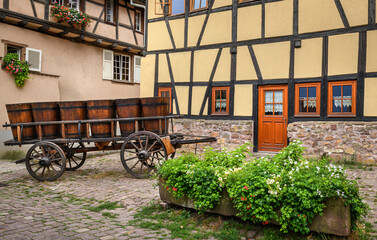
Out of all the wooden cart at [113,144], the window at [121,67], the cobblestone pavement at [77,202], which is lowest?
the cobblestone pavement at [77,202]

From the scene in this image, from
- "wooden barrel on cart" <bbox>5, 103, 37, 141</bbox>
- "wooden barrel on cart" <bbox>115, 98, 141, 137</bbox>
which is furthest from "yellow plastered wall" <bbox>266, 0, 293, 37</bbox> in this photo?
"wooden barrel on cart" <bbox>5, 103, 37, 141</bbox>

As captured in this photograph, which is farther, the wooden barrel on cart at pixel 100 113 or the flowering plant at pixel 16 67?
the flowering plant at pixel 16 67

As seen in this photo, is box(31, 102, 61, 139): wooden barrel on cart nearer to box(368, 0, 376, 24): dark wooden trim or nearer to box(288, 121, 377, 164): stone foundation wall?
box(288, 121, 377, 164): stone foundation wall

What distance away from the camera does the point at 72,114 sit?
20.9 ft

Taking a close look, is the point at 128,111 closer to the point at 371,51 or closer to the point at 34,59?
the point at 371,51

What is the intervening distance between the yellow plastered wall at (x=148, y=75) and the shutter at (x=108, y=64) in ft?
11.7

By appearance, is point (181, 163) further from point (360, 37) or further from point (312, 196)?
point (360, 37)

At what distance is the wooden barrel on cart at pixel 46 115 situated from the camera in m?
6.44

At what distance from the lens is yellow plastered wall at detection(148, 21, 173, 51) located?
11078mm

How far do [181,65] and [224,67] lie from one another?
5.23ft

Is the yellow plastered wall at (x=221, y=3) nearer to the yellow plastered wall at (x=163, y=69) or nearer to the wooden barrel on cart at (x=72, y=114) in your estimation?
the yellow plastered wall at (x=163, y=69)

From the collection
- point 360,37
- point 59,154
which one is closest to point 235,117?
point 360,37

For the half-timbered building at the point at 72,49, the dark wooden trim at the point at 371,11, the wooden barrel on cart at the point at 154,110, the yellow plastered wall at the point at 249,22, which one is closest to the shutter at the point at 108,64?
the half-timbered building at the point at 72,49

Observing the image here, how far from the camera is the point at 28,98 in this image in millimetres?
10773
